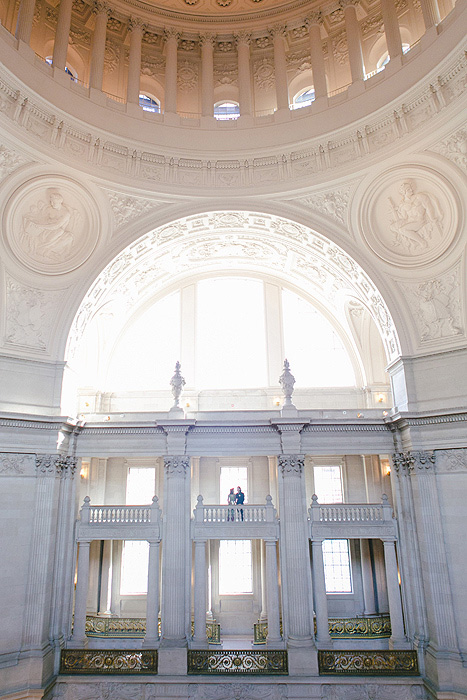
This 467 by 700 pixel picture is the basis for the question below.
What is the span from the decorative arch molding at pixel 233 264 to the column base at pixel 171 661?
34.7 feet

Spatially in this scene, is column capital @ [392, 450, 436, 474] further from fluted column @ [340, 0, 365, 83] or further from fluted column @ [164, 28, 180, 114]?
fluted column @ [164, 28, 180, 114]

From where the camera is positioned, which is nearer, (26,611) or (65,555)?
(26,611)

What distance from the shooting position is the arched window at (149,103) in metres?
19.3

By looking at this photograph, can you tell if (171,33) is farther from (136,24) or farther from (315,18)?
(315,18)

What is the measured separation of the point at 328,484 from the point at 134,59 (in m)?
19.7

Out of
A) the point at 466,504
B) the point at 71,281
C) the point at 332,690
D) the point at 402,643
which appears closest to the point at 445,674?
the point at 402,643

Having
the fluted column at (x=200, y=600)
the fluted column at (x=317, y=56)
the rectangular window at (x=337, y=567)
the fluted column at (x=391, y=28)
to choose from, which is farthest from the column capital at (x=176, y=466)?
the fluted column at (x=391, y=28)

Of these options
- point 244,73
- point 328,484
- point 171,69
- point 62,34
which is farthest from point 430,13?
point 328,484

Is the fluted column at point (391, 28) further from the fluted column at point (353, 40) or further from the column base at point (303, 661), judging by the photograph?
the column base at point (303, 661)

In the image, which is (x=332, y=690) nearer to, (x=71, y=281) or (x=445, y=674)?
(x=445, y=674)

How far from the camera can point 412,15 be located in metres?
16.9

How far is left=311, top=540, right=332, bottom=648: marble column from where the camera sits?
15.5 meters

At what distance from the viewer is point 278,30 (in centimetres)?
1856

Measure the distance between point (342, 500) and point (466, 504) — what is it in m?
7.52
